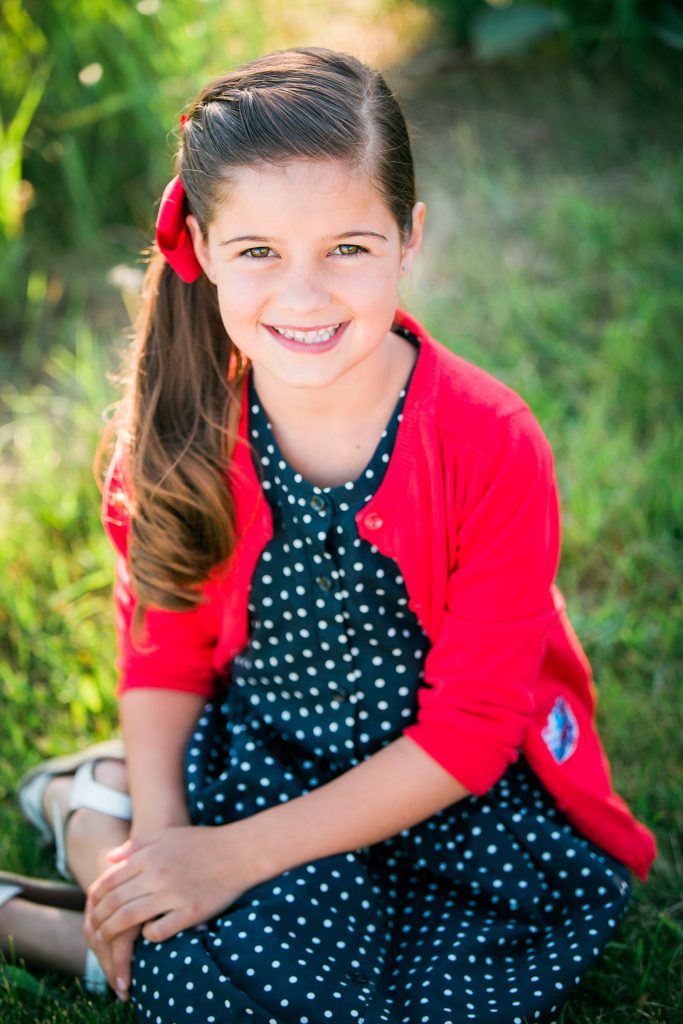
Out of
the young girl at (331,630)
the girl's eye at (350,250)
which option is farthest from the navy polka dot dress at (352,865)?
the girl's eye at (350,250)

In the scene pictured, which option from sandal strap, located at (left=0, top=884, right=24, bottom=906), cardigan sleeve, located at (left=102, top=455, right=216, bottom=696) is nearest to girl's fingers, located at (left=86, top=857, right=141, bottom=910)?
sandal strap, located at (left=0, top=884, right=24, bottom=906)

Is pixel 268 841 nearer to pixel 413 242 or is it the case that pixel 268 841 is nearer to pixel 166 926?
pixel 166 926

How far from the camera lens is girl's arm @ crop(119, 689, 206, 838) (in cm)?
173

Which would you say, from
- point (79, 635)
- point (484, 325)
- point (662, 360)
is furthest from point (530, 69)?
point (79, 635)

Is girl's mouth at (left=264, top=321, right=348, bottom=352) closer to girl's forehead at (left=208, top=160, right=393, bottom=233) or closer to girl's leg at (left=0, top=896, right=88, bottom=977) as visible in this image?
girl's forehead at (left=208, top=160, right=393, bottom=233)

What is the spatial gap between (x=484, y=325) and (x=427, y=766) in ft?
5.64

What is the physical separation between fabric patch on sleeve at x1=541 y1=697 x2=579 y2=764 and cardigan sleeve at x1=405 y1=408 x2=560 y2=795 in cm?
10

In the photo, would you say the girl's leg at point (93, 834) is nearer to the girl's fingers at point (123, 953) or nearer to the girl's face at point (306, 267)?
the girl's fingers at point (123, 953)

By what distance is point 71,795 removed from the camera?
1.86m

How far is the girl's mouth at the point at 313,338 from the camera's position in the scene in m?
1.51

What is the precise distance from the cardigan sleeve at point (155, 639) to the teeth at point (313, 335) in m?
0.42

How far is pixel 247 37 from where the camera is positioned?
11.0ft

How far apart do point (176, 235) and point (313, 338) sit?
26 cm

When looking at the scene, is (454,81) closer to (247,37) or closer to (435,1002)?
(247,37)
